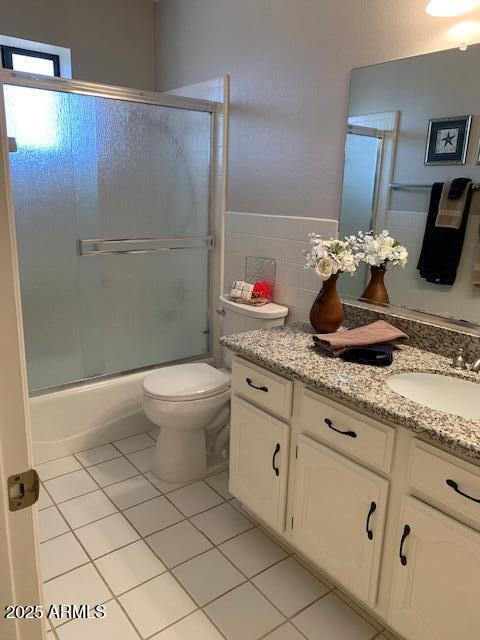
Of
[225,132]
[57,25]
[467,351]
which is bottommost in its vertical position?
[467,351]

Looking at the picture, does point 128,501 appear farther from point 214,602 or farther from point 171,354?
point 171,354

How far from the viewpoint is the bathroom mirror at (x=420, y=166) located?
1660 mm

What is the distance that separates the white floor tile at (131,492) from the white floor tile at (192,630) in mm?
677

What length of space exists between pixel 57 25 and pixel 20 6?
0.20m

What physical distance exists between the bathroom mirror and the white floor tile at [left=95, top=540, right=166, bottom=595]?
1386mm

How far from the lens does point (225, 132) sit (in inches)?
108

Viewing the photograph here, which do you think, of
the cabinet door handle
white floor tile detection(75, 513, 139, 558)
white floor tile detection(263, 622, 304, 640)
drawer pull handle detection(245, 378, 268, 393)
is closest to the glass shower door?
white floor tile detection(75, 513, 139, 558)

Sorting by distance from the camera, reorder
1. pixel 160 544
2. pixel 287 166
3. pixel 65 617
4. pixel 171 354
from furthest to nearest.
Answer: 1. pixel 171 354
2. pixel 287 166
3. pixel 160 544
4. pixel 65 617

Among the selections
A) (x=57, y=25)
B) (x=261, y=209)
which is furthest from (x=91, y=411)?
(x=57, y=25)

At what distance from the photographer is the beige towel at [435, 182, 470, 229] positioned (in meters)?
1.69

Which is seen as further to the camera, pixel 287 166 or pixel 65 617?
pixel 287 166

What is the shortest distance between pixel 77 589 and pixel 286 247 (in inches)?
66.8

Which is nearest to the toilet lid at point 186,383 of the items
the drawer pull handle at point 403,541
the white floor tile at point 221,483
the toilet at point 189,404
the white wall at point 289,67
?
the toilet at point 189,404

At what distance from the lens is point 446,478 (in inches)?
49.2
